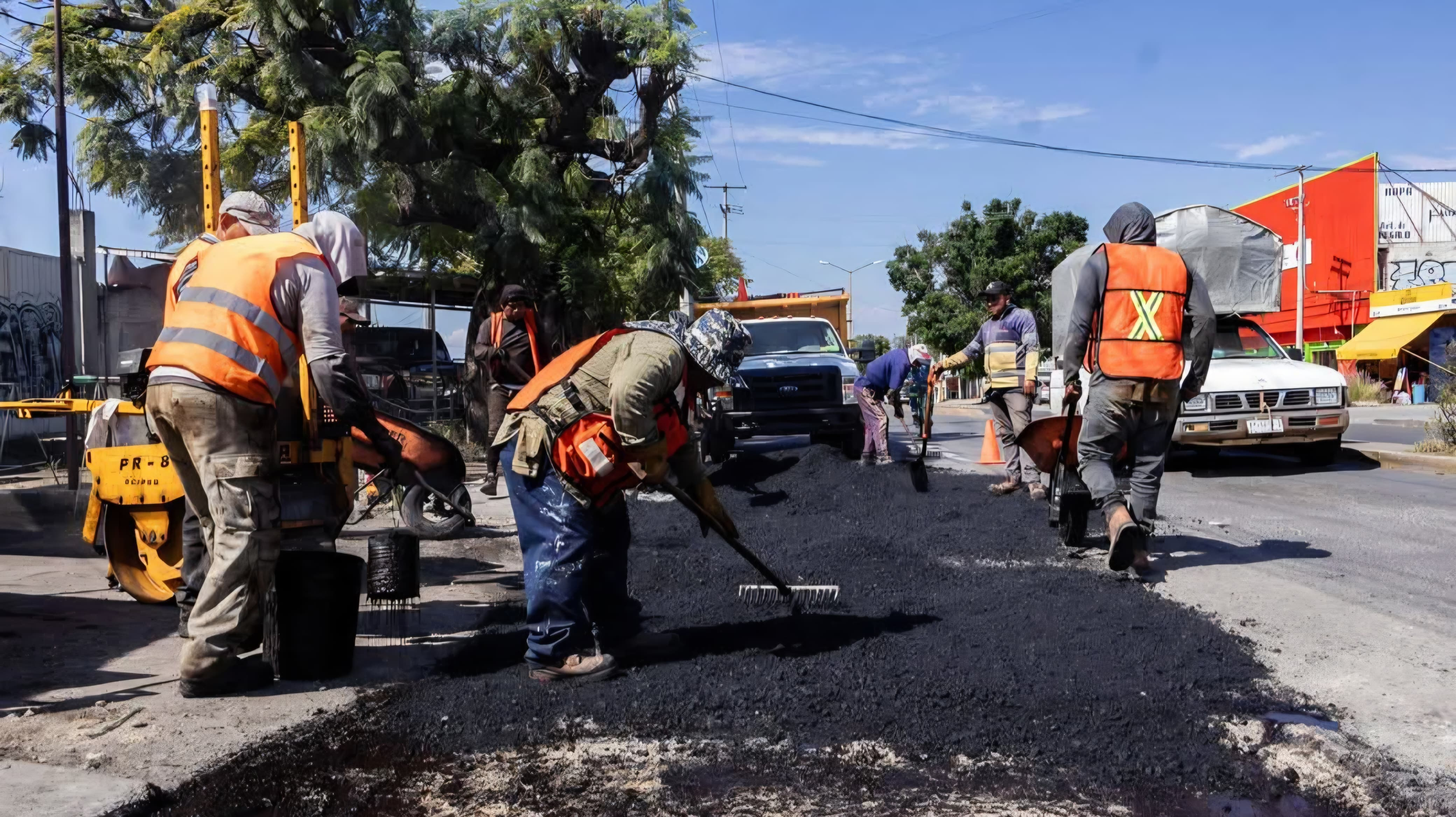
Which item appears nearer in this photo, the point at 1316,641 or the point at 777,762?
the point at 777,762

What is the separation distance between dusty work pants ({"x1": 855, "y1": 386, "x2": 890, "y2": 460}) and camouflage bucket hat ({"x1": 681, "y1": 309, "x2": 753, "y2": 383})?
8.12 meters

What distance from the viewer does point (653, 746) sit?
3670 millimetres

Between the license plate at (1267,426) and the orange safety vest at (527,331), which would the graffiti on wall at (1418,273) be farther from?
the orange safety vest at (527,331)

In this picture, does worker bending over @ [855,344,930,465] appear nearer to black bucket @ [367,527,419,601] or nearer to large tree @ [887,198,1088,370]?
black bucket @ [367,527,419,601]

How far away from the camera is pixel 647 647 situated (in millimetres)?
4707

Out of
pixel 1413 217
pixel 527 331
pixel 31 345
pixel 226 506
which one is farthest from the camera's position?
pixel 1413 217

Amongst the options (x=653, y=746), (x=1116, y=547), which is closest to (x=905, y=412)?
(x=1116, y=547)

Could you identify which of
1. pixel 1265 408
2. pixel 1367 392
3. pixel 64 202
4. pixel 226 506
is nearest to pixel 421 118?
pixel 64 202

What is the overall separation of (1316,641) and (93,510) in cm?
569

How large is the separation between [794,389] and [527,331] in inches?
144

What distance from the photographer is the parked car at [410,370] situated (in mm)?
18203

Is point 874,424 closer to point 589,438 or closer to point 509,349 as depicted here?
point 509,349

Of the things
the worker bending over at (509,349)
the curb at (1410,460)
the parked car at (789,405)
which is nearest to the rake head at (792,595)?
the worker bending over at (509,349)

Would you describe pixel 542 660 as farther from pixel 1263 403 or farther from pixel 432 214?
pixel 432 214
